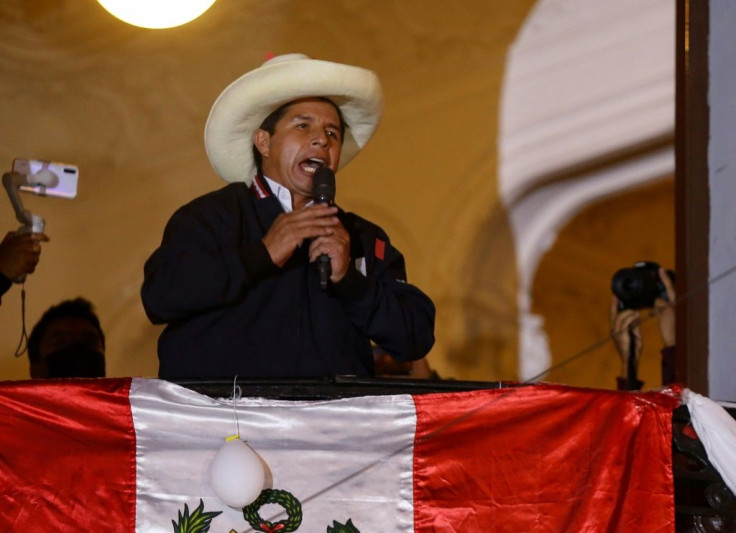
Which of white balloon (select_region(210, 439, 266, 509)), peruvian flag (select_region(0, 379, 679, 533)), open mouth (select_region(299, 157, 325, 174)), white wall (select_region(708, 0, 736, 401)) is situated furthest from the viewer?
white wall (select_region(708, 0, 736, 401))

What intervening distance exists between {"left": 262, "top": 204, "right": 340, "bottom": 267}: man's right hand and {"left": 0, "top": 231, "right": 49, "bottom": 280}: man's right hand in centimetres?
98

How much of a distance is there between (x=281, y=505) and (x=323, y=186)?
2.14ft

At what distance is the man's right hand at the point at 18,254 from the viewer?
2.86m

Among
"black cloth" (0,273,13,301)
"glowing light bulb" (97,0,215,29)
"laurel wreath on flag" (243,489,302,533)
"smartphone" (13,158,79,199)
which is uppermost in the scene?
"glowing light bulb" (97,0,215,29)

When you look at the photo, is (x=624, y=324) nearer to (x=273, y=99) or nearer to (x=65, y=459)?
(x=273, y=99)

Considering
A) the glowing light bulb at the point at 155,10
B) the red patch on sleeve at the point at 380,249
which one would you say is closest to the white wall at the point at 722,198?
the red patch on sleeve at the point at 380,249

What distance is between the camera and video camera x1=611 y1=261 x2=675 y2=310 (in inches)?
132

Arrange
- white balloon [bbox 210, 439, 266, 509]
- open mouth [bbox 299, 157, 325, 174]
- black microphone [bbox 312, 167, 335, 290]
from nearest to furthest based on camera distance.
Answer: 1. white balloon [bbox 210, 439, 266, 509]
2. black microphone [bbox 312, 167, 335, 290]
3. open mouth [bbox 299, 157, 325, 174]

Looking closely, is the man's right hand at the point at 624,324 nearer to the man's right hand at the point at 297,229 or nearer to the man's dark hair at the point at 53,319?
the man's right hand at the point at 297,229

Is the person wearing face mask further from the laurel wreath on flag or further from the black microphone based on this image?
the laurel wreath on flag

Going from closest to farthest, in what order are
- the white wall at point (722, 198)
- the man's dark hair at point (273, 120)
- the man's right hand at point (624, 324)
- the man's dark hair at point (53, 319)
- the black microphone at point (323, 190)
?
1. the black microphone at point (323, 190)
2. the man's dark hair at point (273, 120)
3. the white wall at point (722, 198)
4. the man's right hand at point (624, 324)
5. the man's dark hair at point (53, 319)

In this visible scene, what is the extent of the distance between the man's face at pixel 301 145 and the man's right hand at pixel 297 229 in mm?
233

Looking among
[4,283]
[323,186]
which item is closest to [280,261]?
[323,186]

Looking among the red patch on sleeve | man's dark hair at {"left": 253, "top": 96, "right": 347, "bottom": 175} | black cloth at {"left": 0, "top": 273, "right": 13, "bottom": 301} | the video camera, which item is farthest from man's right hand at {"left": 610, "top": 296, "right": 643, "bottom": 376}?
black cloth at {"left": 0, "top": 273, "right": 13, "bottom": 301}
